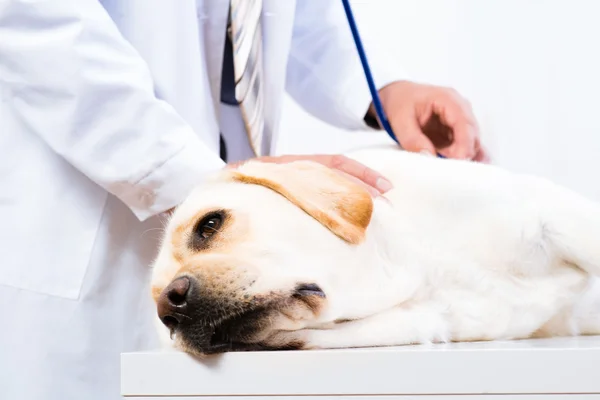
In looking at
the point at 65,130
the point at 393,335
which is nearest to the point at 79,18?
the point at 65,130

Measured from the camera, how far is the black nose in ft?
1.97

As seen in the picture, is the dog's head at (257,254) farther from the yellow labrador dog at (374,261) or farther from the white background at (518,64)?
the white background at (518,64)

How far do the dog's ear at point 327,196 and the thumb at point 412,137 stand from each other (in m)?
0.34

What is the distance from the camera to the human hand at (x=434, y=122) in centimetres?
108

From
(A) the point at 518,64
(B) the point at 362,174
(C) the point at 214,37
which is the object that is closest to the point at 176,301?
(B) the point at 362,174

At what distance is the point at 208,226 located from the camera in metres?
0.70

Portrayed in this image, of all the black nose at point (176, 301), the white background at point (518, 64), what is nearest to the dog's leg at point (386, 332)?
the black nose at point (176, 301)

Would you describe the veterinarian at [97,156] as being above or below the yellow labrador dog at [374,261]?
below

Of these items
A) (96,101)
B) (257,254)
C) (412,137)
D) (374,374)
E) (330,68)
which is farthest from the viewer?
(330,68)

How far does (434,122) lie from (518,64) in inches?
20.9

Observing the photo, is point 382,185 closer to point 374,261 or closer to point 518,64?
point 374,261

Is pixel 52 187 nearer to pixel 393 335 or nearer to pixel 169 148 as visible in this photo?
pixel 169 148

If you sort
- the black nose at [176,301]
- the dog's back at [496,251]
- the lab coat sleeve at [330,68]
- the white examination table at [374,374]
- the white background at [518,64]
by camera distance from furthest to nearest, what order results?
the white background at [518,64] → the lab coat sleeve at [330,68] → the dog's back at [496,251] → the black nose at [176,301] → the white examination table at [374,374]

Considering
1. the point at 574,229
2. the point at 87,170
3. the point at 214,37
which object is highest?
the point at 574,229
